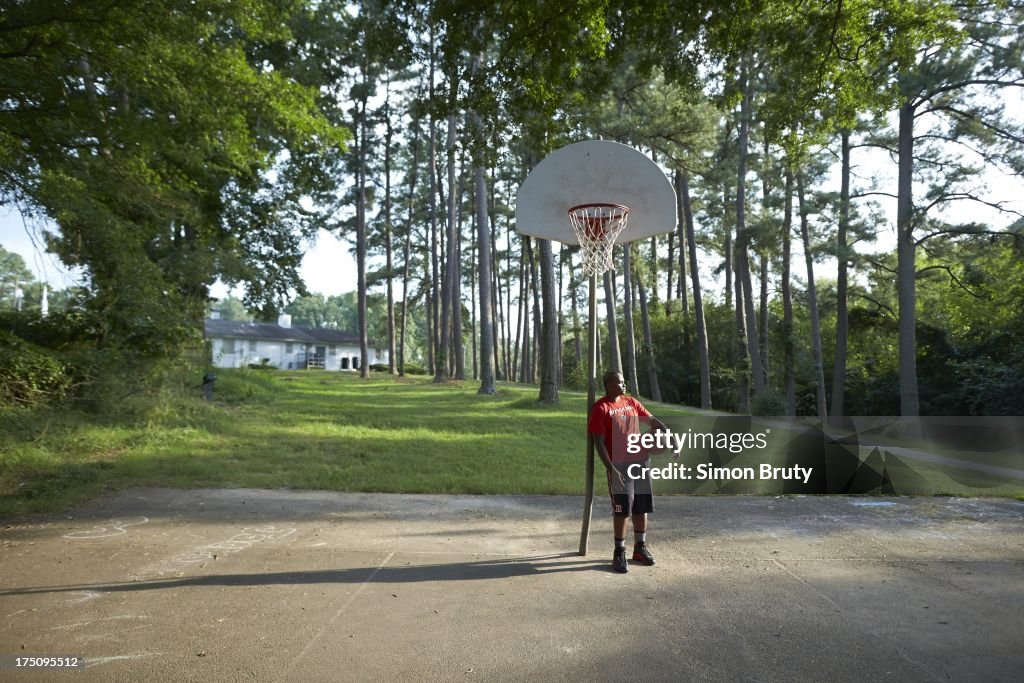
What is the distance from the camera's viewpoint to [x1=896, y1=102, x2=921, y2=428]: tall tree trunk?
62.1 ft

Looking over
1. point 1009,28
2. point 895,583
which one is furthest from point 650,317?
point 895,583

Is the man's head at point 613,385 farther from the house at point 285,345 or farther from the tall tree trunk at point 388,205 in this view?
the house at point 285,345

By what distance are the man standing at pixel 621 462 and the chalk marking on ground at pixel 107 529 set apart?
16.1 feet

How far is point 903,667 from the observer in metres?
3.59

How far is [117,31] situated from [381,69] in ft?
87.2

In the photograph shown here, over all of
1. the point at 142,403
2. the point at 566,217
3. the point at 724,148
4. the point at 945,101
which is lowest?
the point at 142,403

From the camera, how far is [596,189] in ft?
21.0

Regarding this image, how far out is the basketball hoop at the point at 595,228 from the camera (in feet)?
21.4

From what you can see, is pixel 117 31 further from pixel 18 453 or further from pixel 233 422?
pixel 233 422

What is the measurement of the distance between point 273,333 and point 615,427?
2671 inches

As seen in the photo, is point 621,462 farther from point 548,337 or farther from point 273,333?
point 273,333

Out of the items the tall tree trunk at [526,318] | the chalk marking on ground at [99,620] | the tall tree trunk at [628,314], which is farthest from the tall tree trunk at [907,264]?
the tall tree trunk at [526,318]

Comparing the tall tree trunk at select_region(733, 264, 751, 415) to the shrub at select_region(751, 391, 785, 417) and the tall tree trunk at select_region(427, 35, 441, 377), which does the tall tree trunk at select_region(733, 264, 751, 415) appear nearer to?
the shrub at select_region(751, 391, 785, 417)

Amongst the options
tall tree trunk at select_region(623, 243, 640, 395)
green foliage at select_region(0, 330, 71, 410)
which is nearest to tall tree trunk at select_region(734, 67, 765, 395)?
tall tree trunk at select_region(623, 243, 640, 395)
